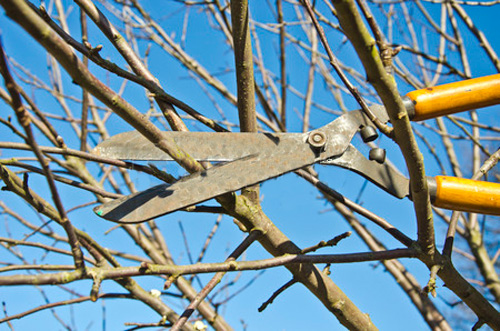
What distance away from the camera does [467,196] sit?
1.64 m

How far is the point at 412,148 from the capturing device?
1347 millimetres

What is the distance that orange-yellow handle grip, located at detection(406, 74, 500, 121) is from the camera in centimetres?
167

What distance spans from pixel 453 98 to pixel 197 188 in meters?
0.99

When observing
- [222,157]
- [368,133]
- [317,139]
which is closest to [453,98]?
[368,133]

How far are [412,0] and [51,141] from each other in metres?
3.57

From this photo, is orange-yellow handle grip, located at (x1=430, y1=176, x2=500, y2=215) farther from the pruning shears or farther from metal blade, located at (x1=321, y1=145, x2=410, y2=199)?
metal blade, located at (x1=321, y1=145, x2=410, y2=199)

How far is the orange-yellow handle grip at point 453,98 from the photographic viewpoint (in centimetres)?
167

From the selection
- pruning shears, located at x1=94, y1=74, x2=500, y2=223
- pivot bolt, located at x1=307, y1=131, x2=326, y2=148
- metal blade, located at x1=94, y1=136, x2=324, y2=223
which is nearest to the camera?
metal blade, located at x1=94, y1=136, x2=324, y2=223

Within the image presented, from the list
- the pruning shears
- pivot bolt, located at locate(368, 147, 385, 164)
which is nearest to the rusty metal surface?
the pruning shears

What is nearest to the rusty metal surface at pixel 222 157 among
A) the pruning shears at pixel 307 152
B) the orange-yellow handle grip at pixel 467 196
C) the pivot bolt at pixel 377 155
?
the pruning shears at pixel 307 152

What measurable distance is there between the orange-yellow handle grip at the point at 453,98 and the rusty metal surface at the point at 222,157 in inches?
8.1

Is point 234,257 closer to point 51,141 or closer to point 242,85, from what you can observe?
point 242,85

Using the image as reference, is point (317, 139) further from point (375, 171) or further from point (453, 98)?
Answer: point (453, 98)

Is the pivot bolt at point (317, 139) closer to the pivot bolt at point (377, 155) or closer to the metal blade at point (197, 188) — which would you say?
the metal blade at point (197, 188)
